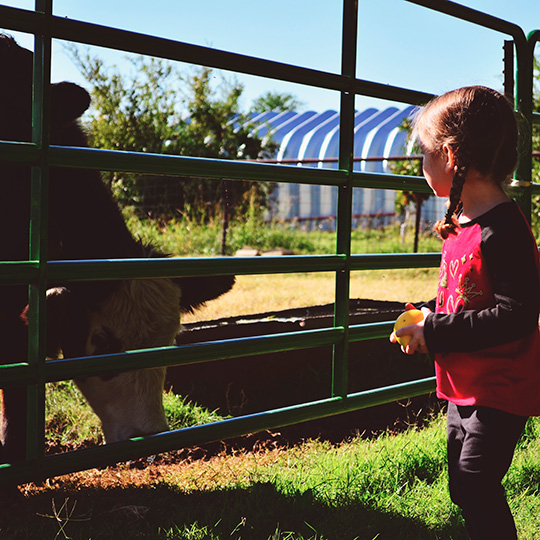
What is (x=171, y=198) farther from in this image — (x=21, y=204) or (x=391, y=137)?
(x=391, y=137)

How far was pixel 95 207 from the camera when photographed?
134 inches

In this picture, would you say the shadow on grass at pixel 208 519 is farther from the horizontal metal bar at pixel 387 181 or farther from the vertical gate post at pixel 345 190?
the horizontal metal bar at pixel 387 181

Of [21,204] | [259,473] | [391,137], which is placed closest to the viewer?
[259,473]

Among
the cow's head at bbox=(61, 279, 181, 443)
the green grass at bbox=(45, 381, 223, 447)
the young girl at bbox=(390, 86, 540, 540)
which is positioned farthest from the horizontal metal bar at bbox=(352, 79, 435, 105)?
the green grass at bbox=(45, 381, 223, 447)

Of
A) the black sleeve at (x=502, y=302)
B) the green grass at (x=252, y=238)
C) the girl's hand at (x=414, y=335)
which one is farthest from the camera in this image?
the green grass at (x=252, y=238)

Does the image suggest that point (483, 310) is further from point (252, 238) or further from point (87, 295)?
point (252, 238)

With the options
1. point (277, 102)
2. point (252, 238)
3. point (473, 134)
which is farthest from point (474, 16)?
point (277, 102)

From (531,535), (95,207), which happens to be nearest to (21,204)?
(95,207)

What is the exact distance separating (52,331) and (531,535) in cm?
210

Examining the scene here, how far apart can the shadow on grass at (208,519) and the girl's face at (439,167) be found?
1125 mm

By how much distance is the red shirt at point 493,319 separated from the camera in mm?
1709

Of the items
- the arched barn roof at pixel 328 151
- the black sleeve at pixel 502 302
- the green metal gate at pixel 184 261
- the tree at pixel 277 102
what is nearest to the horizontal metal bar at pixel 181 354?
the green metal gate at pixel 184 261

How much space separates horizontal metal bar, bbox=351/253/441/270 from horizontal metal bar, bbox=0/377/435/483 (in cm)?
55

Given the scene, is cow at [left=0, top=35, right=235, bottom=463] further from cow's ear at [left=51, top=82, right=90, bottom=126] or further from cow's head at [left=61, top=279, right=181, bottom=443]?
cow's ear at [left=51, top=82, right=90, bottom=126]
